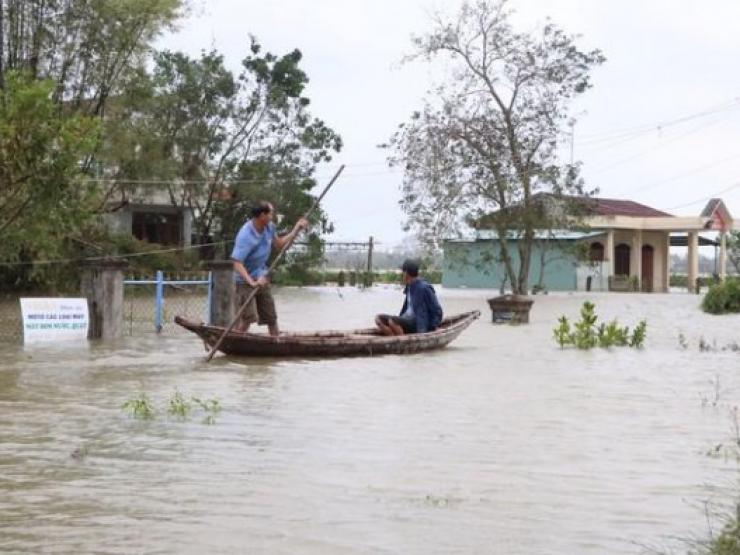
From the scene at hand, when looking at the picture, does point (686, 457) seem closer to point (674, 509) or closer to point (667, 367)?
point (674, 509)

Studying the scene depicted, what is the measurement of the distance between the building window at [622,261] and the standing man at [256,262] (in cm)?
3350

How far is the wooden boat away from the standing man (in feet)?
1.41

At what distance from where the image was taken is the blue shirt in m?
→ 11.6

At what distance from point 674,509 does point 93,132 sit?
26.0ft

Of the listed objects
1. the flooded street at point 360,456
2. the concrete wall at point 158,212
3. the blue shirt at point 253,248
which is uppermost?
the concrete wall at point 158,212

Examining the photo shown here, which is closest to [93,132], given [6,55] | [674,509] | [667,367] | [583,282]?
[667,367]

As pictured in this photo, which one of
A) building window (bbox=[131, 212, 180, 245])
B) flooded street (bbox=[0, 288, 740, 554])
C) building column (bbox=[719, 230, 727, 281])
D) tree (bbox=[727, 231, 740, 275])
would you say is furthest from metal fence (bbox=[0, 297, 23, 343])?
tree (bbox=[727, 231, 740, 275])

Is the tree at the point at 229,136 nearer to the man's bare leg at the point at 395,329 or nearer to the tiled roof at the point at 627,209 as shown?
the tiled roof at the point at 627,209

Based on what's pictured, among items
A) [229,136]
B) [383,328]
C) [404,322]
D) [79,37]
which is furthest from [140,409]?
[229,136]

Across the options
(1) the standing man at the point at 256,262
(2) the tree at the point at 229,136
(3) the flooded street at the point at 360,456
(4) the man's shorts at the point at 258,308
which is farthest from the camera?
(2) the tree at the point at 229,136

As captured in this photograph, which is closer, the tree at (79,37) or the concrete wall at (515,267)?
the tree at (79,37)

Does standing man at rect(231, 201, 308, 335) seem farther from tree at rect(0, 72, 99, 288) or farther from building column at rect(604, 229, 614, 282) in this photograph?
building column at rect(604, 229, 614, 282)

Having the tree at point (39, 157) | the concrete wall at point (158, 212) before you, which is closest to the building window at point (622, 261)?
the concrete wall at point (158, 212)

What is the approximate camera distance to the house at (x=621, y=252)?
40.9 m
